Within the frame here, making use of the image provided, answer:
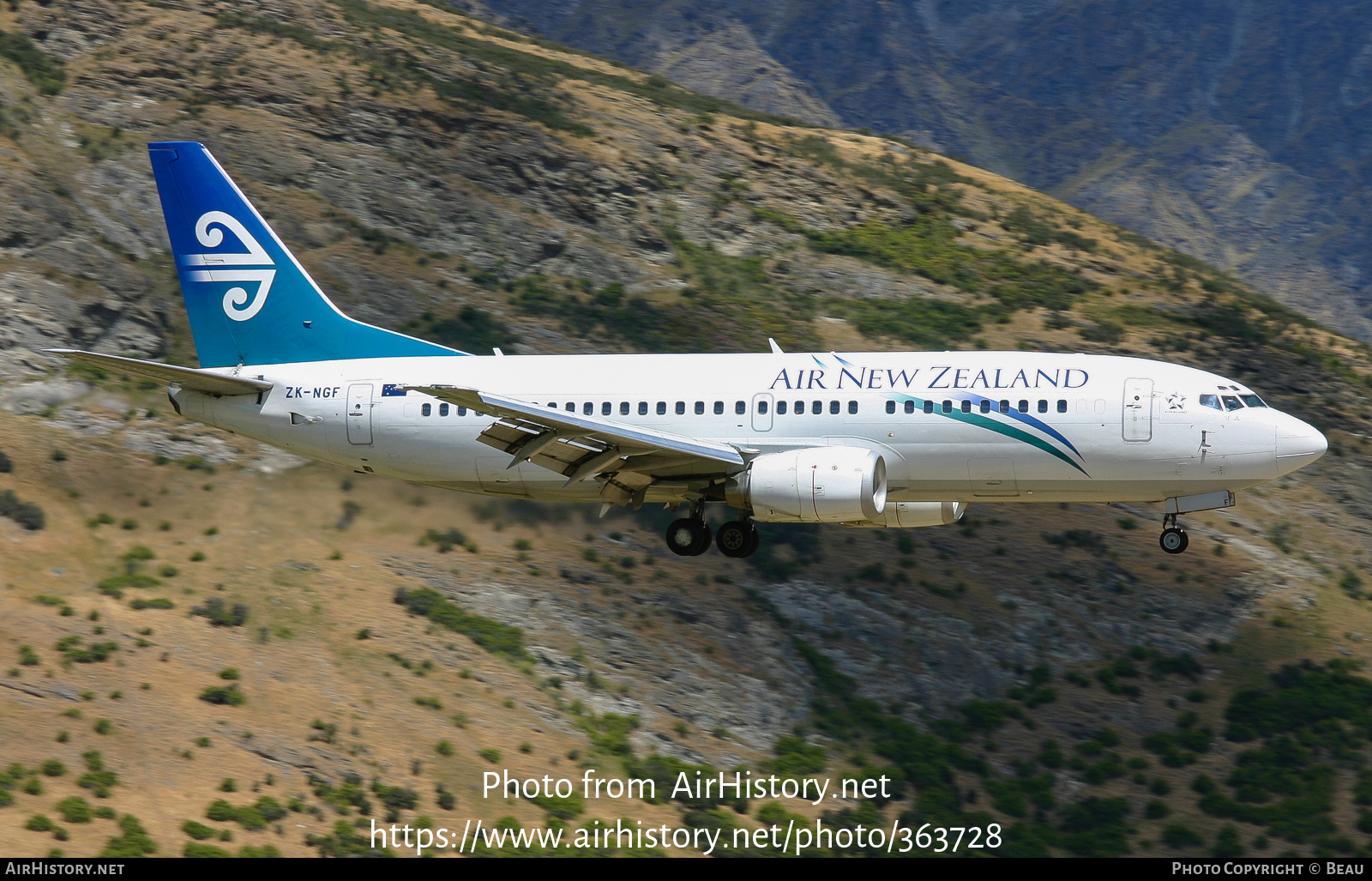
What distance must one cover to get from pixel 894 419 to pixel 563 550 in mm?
22708

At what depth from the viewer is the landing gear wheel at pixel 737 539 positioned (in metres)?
35.7

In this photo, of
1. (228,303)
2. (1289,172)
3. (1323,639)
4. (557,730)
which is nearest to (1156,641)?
(1323,639)

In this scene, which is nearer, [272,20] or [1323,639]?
[1323,639]

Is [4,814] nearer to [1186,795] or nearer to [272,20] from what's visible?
[1186,795]

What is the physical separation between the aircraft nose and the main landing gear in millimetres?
12048

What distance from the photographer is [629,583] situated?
54.0m

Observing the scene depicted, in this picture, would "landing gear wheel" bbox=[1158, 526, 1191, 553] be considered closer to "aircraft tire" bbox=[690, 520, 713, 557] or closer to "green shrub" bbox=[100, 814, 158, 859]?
"aircraft tire" bbox=[690, 520, 713, 557]

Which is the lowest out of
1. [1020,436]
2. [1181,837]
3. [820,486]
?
[1181,837]

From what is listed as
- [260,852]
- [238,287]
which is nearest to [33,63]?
[238,287]

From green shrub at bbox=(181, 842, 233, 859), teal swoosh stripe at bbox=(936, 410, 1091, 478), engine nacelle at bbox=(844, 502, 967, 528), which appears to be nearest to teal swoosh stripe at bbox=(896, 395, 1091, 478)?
teal swoosh stripe at bbox=(936, 410, 1091, 478)

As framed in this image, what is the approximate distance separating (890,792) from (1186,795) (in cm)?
960

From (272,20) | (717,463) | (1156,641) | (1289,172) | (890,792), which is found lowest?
(890,792)

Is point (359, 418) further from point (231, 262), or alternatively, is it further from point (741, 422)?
point (741, 422)

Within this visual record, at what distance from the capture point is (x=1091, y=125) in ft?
634
